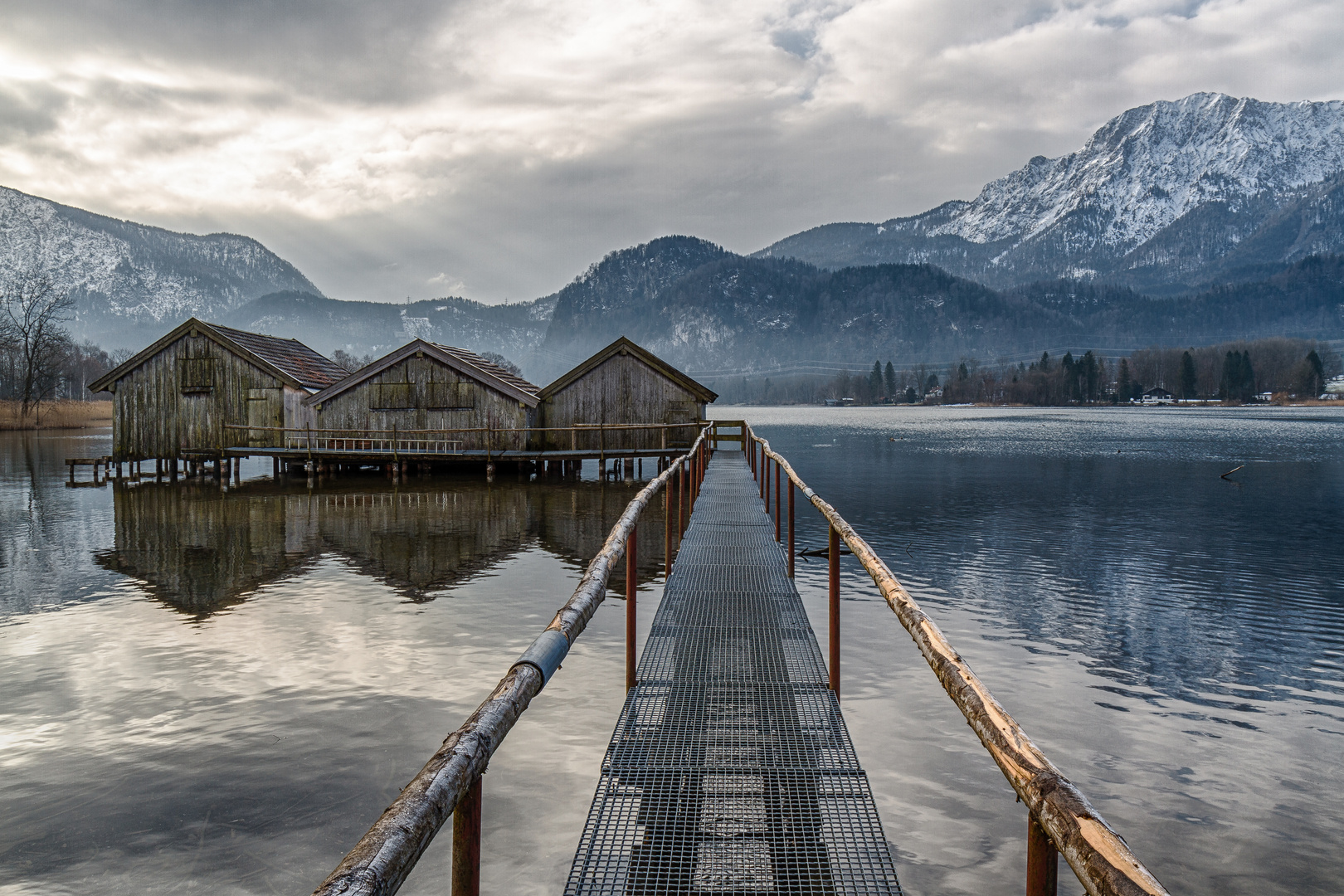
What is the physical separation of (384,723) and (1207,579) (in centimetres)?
1713

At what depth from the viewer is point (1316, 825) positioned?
22.4 ft

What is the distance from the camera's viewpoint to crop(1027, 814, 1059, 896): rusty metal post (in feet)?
8.50

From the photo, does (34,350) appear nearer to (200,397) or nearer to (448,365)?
(200,397)

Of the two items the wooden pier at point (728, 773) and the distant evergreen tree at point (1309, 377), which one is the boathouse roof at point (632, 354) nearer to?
the wooden pier at point (728, 773)

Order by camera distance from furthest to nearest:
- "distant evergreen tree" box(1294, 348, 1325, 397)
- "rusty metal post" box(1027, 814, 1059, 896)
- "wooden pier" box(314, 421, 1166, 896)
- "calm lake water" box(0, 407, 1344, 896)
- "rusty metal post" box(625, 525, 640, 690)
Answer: "distant evergreen tree" box(1294, 348, 1325, 397)
"rusty metal post" box(625, 525, 640, 690)
"calm lake water" box(0, 407, 1344, 896)
"rusty metal post" box(1027, 814, 1059, 896)
"wooden pier" box(314, 421, 1166, 896)

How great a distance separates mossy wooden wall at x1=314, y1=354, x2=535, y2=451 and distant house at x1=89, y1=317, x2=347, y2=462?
4.25 metres

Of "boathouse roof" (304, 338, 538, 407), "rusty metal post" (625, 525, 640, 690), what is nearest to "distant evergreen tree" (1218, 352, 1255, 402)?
"boathouse roof" (304, 338, 538, 407)

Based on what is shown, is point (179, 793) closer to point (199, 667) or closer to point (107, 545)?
point (199, 667)

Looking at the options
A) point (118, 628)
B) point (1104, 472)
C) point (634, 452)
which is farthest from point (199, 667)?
point (1104, 472)

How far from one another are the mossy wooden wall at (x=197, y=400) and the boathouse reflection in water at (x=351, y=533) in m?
4.10

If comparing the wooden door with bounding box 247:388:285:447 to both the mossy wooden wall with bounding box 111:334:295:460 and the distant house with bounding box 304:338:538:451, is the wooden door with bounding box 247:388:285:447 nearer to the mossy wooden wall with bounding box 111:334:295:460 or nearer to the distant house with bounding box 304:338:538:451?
the mossy wooden wall with bounding box 111:334:295:460

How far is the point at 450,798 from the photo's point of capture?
2.36 metres

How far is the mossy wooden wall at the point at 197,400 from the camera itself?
119 ft

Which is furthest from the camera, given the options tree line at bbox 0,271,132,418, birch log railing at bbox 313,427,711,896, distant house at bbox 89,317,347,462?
tree line at bbox 0,271,132,418
